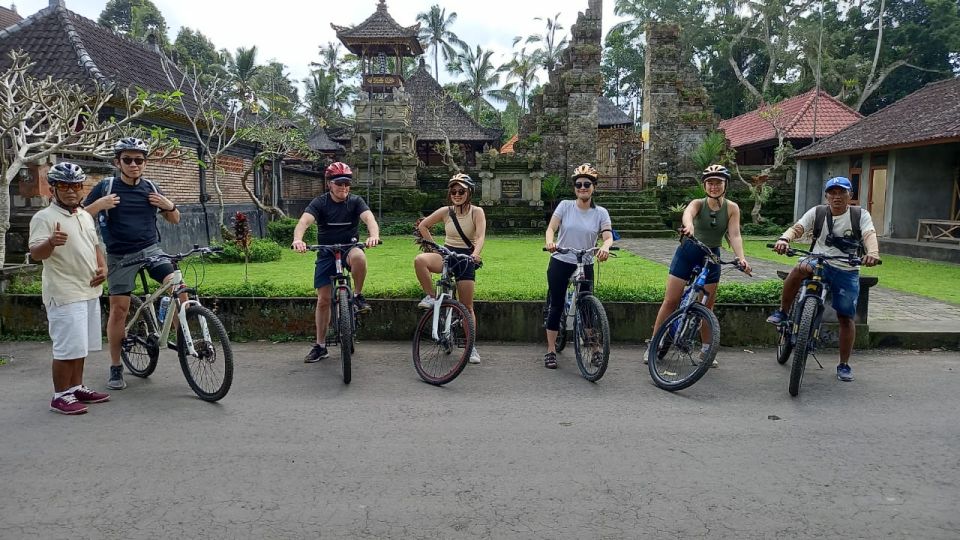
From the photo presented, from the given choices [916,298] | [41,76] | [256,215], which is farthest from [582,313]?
[256,215]

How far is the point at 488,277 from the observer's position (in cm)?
1046

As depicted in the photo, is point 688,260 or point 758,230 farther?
point 758,230

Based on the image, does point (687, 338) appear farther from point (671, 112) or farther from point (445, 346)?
point (671, 112)

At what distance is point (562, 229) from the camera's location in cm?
596

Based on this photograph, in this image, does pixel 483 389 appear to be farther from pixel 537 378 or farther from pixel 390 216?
pixel 390 216

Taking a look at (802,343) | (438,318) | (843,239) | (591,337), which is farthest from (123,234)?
(843,239)

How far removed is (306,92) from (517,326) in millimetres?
44652

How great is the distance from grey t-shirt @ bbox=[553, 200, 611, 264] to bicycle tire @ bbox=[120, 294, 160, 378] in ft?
11.4

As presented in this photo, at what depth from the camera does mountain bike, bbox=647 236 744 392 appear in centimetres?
516

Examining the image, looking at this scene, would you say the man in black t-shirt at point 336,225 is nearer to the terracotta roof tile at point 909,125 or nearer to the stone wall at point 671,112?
the terracotta roof tile at point 909,125

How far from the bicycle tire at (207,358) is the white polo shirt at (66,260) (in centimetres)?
71

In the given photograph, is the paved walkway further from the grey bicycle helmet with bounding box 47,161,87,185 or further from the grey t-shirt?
the grey bicycle helmet with bounding box 47,161,87,185

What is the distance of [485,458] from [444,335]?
1.76 meters

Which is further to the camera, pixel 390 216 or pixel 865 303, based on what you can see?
pixel 390 216
